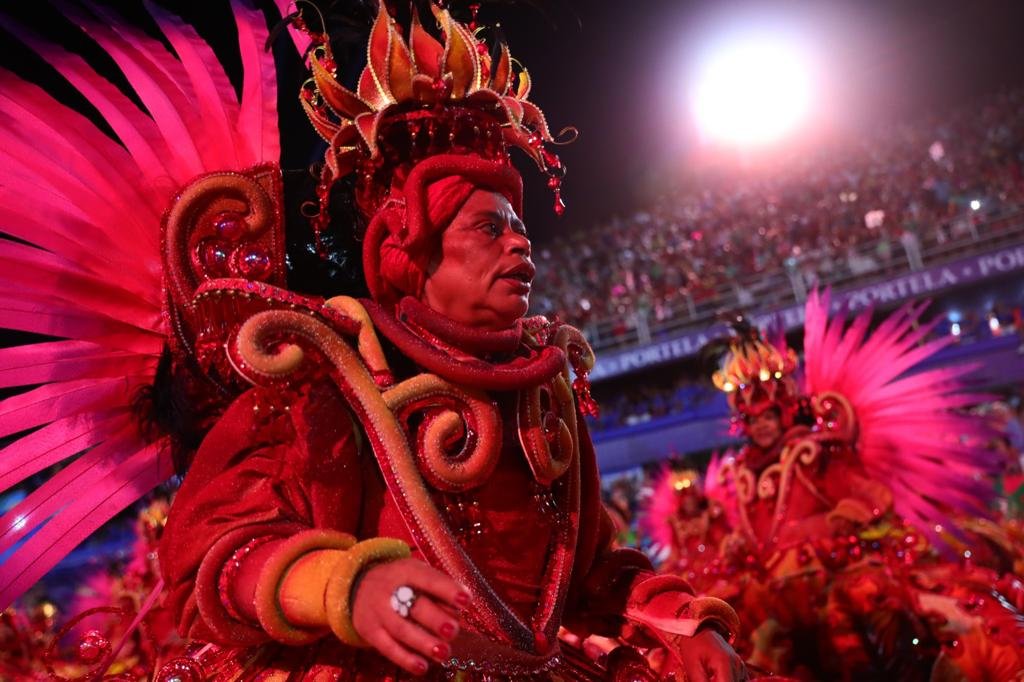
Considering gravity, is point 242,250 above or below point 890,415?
above

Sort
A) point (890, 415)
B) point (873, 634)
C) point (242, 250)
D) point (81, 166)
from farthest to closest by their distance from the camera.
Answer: point (890, 415), point (873, 634), point (81, 166), point (242, 250)

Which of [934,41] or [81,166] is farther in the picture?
[934,41]

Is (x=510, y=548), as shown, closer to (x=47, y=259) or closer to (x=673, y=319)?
(x=47, y=259)

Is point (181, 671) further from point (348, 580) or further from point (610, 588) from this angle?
point (610, 588)

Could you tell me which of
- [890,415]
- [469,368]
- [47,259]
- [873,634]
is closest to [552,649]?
[469,368]

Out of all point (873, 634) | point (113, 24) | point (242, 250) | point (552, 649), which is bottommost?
point (873, 634)

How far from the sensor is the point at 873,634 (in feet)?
10.6

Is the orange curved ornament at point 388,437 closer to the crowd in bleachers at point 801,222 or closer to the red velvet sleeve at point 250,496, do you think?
the red velvet sleeve at point 250,496

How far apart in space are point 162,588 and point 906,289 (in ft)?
39.4

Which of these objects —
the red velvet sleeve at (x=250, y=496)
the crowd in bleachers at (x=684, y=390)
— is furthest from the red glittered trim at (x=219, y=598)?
the crowd in bleachers at (x=684, y=390)

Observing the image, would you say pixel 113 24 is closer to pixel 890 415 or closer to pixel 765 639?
pixel 765 639

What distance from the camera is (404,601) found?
105 cm

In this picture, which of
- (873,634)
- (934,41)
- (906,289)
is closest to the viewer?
(873,634)

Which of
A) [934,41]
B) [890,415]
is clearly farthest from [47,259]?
[934,41]
